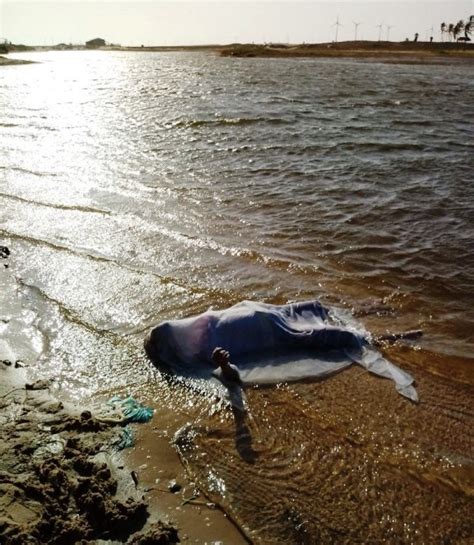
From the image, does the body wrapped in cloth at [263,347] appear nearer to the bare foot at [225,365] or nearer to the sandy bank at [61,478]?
the bare foot at [225,365]

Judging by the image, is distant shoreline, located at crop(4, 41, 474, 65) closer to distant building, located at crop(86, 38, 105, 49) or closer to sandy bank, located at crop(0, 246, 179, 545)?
sandy bank, located at crop(0, 246, 179, 545)

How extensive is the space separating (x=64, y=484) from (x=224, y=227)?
17.5 ft

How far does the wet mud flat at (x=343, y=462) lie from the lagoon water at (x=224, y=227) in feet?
1.82

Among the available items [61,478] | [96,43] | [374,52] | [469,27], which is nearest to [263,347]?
[61,478]

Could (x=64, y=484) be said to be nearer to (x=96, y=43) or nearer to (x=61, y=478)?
(x=61, y=478)

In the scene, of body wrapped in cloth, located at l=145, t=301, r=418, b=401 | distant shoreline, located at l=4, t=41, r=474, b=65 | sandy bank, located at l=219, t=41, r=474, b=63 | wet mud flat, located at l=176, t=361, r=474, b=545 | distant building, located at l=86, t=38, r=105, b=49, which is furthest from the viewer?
distant building, located at l=86, t=38, r=105, b=49

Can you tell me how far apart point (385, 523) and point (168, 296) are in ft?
11.2

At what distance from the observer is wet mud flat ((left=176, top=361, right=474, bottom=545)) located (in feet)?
10.1

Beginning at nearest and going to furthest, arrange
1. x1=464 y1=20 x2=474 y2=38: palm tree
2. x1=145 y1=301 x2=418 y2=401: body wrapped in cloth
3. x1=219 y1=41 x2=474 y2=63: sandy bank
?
x1=145 y1=301 x2=418 y2=401: body wrapped in cloth < x1=219 y1=41 x2=474 y2=63: sandy bank < x1=464 y1=20 x2=474 y2=38: palm tree

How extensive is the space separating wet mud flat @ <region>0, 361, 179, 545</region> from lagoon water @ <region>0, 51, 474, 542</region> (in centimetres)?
49

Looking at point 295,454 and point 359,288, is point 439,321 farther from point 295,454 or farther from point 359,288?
point 295,454

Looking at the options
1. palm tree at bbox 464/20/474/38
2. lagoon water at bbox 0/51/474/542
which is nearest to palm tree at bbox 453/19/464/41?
palm tree at bbox 464/20/474/38

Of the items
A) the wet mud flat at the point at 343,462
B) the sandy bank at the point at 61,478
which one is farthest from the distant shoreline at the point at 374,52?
the wet mud flat at the point at 343,462

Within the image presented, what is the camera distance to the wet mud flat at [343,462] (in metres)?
3.08
